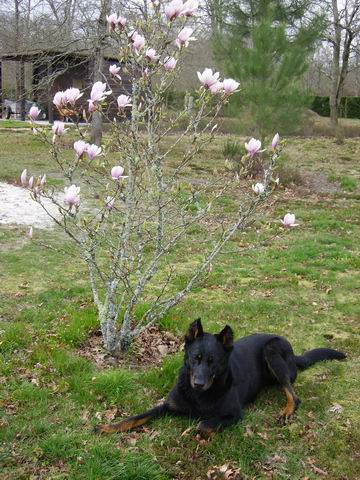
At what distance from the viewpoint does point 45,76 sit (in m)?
16.5

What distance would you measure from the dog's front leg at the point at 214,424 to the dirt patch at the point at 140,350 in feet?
3.68

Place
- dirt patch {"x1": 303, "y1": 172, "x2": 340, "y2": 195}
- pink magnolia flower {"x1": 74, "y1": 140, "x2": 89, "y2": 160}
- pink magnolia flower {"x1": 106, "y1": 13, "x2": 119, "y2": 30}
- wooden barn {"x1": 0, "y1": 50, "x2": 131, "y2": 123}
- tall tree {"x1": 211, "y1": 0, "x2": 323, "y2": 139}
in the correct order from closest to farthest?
pink magnolia flower {"x1": 74, "y1": 140, "x2": 89, "y2": 160}, pink magnolia flower {"x1": 106, "y1": 13, "x2": 119, "y2": 30}, wooden barn {"x1": 0, "y1": 50, "x2": 131, "y2": 123}, dirt patch {"x1": 303, "y1": 172, "x2": 340, "y2": 195}, tall tree {"x1": 211, "y1": 0, "x2": 323, "y2": 139}

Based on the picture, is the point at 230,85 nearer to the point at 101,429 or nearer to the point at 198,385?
the point at 198,385

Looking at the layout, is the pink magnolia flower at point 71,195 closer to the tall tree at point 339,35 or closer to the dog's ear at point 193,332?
the dog's ear at point 193,332

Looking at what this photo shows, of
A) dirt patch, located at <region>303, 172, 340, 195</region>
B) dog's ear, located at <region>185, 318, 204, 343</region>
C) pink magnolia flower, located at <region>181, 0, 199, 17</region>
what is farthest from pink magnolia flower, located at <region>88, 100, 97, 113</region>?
dirt patch, located at <region>303, 172, 340, 195</region>

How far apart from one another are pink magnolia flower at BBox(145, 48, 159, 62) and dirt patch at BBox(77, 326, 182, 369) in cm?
253

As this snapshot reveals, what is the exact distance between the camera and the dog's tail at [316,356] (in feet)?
15.6

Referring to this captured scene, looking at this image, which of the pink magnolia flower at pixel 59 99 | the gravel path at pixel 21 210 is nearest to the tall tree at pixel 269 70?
the gravel path at pixel 21 210

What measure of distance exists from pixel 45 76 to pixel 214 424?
14.9 metres

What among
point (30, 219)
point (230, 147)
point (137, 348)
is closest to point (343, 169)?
point (230, 147)

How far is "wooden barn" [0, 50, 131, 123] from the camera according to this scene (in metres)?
13.9

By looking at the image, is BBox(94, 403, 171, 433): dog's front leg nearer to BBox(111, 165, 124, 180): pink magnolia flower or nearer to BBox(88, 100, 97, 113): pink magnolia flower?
BBox(111, 165, 124, 180): pink magnolia flower

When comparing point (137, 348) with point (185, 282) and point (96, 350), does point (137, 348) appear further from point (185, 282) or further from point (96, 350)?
point (185, 282)

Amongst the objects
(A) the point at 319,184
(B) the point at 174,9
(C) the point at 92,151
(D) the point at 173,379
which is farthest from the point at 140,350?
(A) the point at 319,184
